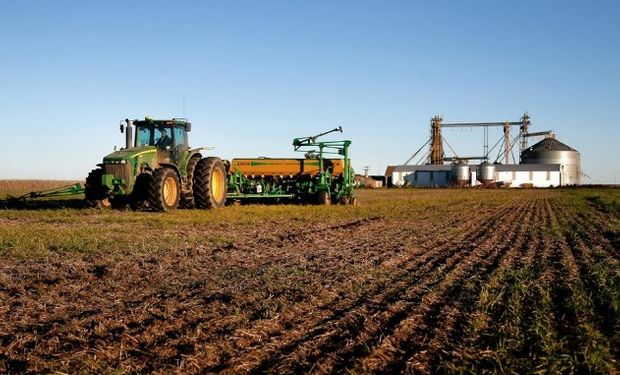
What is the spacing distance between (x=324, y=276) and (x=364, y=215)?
11.3 meters

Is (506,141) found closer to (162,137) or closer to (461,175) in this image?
(461,175)

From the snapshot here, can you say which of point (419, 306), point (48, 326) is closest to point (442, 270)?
point (419, 306)

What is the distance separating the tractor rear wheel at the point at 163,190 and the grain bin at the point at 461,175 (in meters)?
54.2

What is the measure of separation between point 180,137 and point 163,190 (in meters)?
2.37

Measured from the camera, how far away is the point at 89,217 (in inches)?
611

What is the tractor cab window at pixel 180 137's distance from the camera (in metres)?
18.4

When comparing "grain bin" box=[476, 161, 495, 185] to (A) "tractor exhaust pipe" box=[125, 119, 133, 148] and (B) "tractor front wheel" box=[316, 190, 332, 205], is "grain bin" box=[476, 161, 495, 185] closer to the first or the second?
(B) "tractor front wheel" box=[316, 190, 332, 205]

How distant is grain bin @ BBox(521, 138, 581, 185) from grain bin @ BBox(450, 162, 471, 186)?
35.9 feet

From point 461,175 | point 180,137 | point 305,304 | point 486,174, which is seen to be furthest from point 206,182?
point 486,174

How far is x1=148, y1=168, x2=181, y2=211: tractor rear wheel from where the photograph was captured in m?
16.6

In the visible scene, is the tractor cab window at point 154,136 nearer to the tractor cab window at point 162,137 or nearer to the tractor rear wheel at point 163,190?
the tractor cab window at point 162,137

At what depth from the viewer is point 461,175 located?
225 ft

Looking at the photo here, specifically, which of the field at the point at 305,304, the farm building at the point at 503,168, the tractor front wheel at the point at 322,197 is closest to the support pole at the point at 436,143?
the farm building at the point at 503,168

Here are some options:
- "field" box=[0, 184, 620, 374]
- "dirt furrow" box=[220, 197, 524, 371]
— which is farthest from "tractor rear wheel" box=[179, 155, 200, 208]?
"dirt furrow" box=[220, 197, 524, 371]
